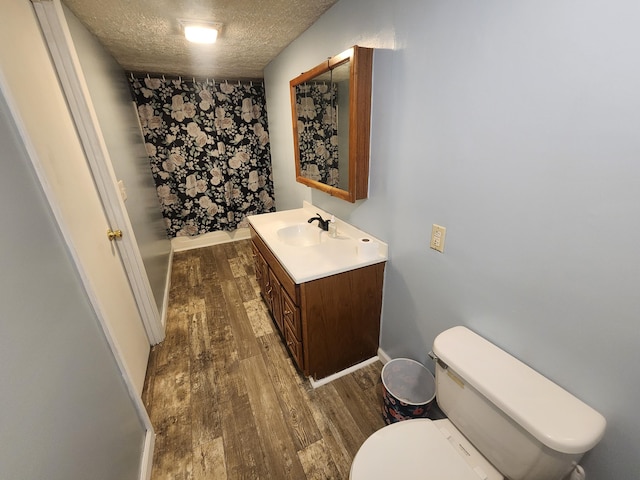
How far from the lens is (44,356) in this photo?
69 cm

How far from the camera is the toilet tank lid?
71 cm

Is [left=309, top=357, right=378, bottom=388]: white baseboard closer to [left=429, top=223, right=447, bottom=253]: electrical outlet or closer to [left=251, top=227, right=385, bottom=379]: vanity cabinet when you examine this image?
[left=251, top=227, right=385, bottom=379]: vanity cabinet

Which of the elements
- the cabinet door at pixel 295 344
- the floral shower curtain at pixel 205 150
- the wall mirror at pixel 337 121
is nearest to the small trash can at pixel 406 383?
the cabinet door at pixel 295 344

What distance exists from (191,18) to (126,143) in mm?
1117

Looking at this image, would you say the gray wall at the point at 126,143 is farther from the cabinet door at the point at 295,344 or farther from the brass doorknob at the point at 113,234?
the cabinet door at the point at 295,344

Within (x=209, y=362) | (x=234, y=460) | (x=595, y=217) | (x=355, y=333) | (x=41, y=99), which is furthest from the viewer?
(x=209, y=362)

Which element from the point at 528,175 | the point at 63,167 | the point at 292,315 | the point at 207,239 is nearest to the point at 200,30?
the point at 63,167

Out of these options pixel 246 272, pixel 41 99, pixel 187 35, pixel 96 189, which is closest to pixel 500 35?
→ pixel 41 99

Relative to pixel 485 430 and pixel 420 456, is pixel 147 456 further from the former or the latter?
pixel 485 430

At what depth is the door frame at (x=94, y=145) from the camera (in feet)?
4.09

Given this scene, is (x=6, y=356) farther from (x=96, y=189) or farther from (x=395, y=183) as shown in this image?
(x=395, y=183)

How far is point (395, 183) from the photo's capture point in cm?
138

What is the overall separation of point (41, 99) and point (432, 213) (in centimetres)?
168

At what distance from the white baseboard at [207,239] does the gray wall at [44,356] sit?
2791mm
